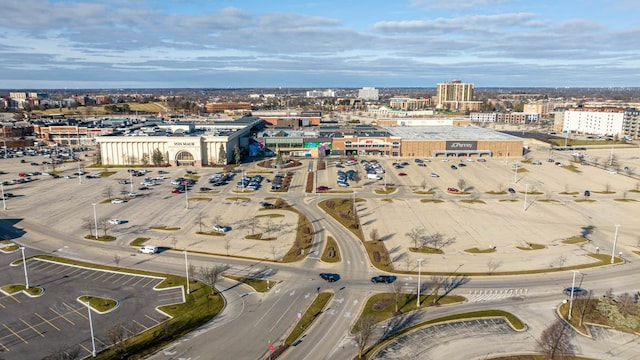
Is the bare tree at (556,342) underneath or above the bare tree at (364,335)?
underneath

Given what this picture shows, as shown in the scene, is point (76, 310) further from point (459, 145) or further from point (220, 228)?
point (459, 145)

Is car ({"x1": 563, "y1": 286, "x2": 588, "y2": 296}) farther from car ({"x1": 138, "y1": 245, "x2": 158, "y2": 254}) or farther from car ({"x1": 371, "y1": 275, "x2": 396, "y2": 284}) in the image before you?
car ({"x1": 138, "y1": 245, "x2": 158, "y2": 254})

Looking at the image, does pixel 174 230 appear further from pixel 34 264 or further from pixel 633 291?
pixel 633 291

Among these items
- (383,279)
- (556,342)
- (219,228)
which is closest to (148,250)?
(219,228)

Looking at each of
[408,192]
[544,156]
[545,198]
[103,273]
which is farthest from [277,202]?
[544,156]

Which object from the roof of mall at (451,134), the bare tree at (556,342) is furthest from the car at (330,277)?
the roof of mall at (451,134)

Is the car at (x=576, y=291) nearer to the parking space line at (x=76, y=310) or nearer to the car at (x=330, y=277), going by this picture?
the car at (x=330, y=277)
